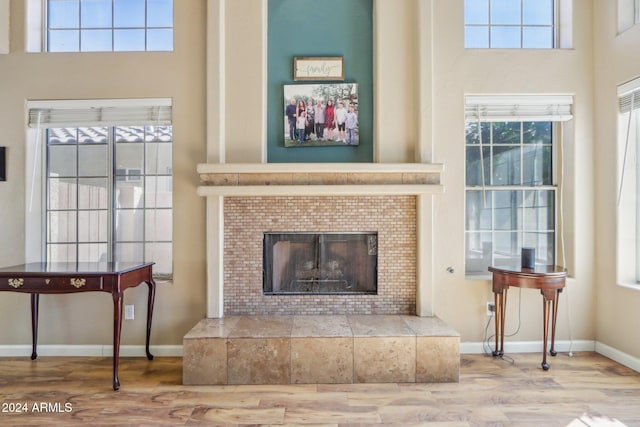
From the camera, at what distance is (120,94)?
3291 millimetres

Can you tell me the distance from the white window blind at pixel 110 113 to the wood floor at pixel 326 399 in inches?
82.6

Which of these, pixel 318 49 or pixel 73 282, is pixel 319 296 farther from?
pixel 318 49

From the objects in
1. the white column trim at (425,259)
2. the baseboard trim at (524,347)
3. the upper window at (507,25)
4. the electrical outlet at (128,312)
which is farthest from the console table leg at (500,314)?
the electrical outlet at (128,312)

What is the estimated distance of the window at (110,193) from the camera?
338 centimetres

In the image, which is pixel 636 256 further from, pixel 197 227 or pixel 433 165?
pixel 197 227

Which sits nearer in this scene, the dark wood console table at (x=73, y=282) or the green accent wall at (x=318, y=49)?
the dark wood console table at (x=73, y=282)

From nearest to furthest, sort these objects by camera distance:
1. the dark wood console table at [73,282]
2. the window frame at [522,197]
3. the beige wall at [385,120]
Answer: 1. the dark wood console table at [73,282]
2. the beige wall at [385,120]
3. the window frame at [522,197]

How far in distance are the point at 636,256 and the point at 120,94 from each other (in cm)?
466

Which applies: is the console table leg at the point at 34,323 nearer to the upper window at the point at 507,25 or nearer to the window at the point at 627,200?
the upper window at the point at 507,25

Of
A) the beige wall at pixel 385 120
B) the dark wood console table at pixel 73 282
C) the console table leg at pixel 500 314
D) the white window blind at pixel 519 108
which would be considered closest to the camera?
the dark wood console table at pixel 73 282

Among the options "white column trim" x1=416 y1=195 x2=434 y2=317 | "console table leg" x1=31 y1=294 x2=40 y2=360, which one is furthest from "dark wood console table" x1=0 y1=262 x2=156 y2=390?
"white column trim" x1=416 y1=195 x2=434 y2=317

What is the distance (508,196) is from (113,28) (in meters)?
4.03

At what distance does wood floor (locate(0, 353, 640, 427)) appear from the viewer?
2.25 m

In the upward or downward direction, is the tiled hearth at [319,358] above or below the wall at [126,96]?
below
